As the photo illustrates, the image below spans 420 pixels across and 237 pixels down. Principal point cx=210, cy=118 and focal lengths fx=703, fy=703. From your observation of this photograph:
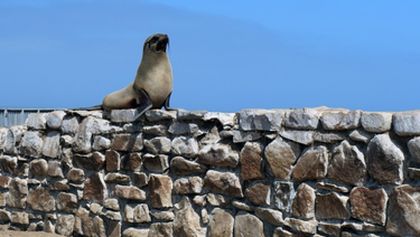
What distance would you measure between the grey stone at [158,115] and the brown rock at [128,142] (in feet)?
0.85

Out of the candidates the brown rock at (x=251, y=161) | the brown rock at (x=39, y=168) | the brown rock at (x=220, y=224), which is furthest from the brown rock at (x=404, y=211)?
the brown rock at (x=39, y=168)

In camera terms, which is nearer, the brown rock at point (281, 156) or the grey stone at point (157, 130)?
the brown rock at point (281, 156)

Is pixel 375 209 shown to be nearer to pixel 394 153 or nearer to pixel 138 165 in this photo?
pixel 394 153

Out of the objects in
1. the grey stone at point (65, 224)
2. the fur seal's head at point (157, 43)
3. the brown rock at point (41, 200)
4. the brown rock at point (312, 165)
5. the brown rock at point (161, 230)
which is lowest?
the grey stone at point (65, 224)

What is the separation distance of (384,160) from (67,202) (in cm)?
446

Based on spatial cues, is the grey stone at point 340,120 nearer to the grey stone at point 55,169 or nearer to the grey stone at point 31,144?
the grey stone at point 55,169

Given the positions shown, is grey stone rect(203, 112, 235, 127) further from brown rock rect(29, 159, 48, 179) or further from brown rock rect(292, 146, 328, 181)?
brown rock rect(29, 159, 48, 179)

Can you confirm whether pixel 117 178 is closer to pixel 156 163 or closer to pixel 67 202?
pixel 156 163

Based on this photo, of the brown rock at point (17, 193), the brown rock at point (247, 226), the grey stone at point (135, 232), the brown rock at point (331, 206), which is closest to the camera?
the brown rock at point (331, 206)

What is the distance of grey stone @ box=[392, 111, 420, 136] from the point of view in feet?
17.1

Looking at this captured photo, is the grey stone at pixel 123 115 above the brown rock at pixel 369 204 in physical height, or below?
above

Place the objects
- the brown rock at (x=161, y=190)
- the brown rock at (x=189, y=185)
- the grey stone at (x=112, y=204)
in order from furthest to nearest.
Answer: the grey stone at (x=112, y=204), the brown rock at (x=161, y=190), the brown rock at (x=189, y=185)

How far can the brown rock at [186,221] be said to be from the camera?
277 inches

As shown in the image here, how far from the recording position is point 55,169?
870cm
